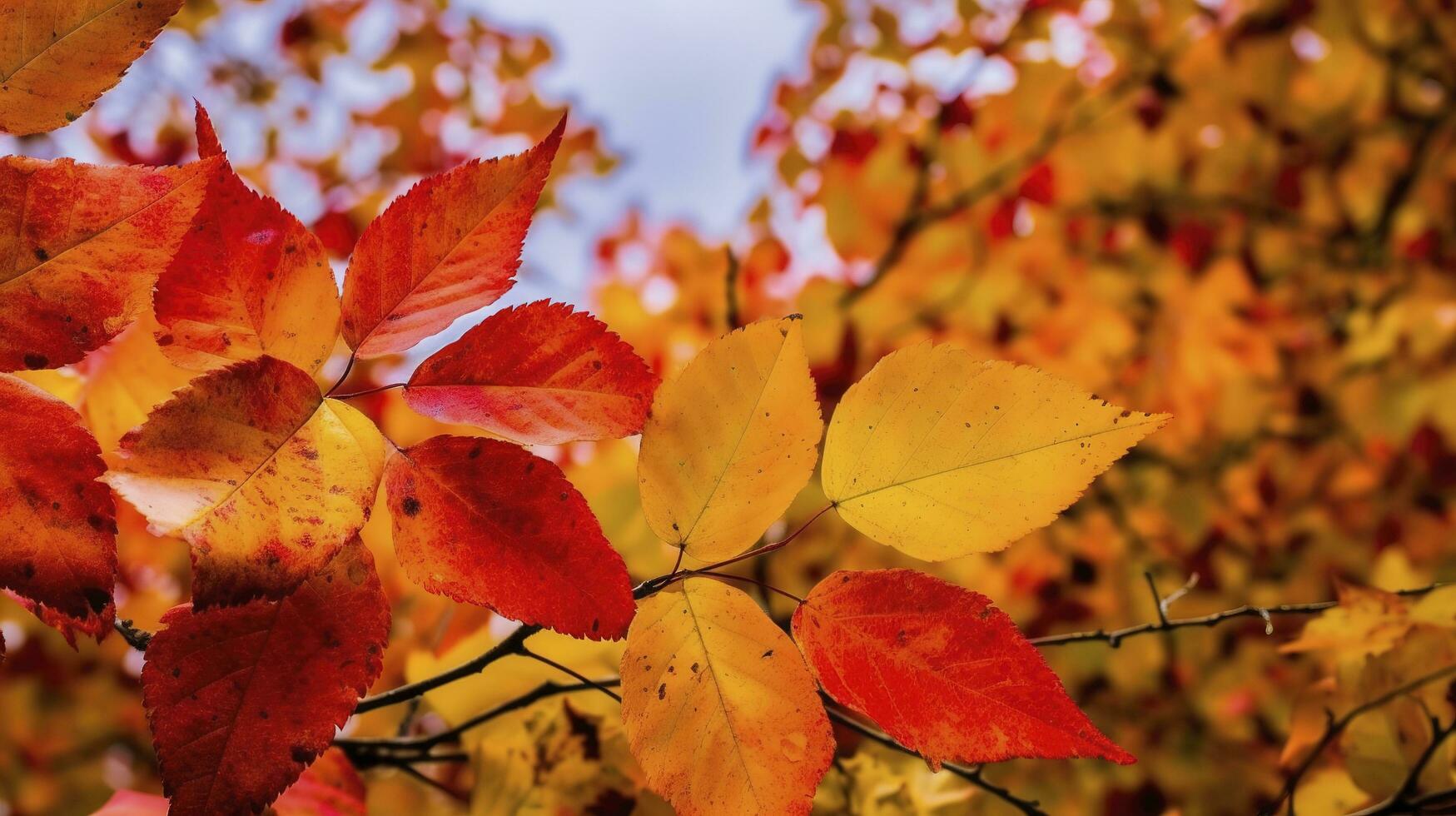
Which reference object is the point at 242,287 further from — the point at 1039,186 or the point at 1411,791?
the point at 1039,186

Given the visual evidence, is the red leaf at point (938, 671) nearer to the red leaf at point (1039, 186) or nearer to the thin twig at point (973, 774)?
the thin twig at point (973, 774)

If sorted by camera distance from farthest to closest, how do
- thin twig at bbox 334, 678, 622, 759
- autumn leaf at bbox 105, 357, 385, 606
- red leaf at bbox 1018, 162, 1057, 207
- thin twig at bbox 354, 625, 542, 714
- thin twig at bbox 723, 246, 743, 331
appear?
red leaf at bbox 1018, 162, 1057, 207 < thin twig at bbox 723, 246, 743, 331 < thin twig at bbox 334, 678, 622, 759 < thin twig at bbox 354, 625, 542, 714 < autumn leaf at bbox 105, 357, 385, 606

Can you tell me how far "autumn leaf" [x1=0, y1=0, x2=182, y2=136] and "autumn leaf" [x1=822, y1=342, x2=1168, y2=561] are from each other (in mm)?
287

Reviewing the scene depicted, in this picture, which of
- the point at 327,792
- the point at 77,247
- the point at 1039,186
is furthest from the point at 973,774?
the point at 1039,186

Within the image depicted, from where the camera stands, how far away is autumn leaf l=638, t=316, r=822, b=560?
336 mm

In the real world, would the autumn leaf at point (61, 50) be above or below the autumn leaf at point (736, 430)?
above

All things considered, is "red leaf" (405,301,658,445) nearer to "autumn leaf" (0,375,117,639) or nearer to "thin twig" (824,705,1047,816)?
"autumn leaf" (0,375,117,639)

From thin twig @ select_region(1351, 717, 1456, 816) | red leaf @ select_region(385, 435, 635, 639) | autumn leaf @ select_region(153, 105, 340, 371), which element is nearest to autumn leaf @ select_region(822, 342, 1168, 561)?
red leaf @ select_region(385, 435, 635, 639)

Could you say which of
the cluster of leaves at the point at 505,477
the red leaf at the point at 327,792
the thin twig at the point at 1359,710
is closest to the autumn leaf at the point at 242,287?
the cluster of leaves at the point at 505,477

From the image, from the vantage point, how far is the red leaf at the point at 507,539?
306mm

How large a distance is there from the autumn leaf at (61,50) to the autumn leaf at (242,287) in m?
0.04

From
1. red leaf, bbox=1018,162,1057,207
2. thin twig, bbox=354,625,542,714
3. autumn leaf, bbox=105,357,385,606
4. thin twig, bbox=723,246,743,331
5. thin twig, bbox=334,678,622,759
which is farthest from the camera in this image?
red leaf, bbox=1018,162,1057,207

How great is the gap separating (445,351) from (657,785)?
181mm

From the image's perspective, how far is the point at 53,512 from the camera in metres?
0.30
